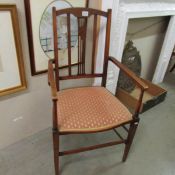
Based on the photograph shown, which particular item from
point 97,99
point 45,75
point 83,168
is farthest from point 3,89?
point 83,168

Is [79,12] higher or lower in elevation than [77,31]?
higher

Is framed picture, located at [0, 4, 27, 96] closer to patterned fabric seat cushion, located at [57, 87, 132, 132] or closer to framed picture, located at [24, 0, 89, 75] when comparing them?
framed picture, located at [24, 0, 89, 75]

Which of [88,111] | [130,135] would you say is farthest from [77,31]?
[130,135]

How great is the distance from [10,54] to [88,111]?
58 centimetres

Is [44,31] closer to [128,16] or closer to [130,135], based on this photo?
[128,16]

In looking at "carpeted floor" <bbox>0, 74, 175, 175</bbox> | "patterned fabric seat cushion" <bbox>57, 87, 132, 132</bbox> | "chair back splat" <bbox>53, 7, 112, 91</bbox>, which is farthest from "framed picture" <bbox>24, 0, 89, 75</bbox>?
"carpeted floor" <bbox>0, 74, 175, 175</bbox>

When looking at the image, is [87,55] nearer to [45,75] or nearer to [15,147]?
[45,75]

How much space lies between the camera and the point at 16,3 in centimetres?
101

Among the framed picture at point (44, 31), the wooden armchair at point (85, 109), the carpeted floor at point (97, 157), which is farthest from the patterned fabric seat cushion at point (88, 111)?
→ the carpeted floor at point (97, 157)

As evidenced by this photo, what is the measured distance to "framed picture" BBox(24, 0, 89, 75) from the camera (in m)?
1.09

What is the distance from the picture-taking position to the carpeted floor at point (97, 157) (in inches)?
51.5

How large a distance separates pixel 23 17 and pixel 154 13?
1.23 metres

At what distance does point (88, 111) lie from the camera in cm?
113

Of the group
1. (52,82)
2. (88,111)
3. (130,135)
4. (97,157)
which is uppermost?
(52,82)
